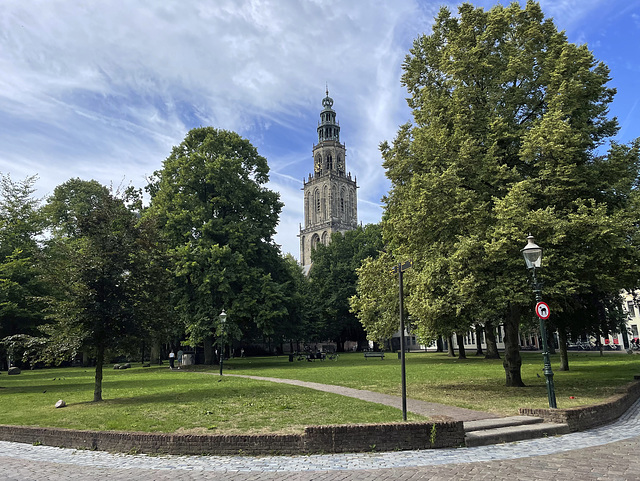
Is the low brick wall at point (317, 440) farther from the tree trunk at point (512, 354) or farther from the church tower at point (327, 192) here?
the church tower at point (327, 192)

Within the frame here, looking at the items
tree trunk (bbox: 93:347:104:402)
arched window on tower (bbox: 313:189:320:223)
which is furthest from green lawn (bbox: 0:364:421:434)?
arched window on tower (bbox: 313:189:320:223)

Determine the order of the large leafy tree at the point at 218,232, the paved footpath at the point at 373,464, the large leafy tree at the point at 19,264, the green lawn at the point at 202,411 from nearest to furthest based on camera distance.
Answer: the paved footpath at the point at 373,464
the green lawn at the point at 202,411
the large leafy tree at the point at 19,264
the large leafy tree at the point at 218,232

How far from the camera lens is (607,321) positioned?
2358 cm

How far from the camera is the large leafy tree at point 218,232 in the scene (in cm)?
3195

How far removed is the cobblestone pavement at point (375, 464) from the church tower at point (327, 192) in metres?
117

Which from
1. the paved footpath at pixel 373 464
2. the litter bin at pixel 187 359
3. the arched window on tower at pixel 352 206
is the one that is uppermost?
the arched window on tower at pixel 352 206

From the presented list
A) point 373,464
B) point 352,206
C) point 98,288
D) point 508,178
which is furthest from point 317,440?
point 352,206

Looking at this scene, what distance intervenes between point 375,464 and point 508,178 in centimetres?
1196

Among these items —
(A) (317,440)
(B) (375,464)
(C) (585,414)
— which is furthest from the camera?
(C) (585,414)

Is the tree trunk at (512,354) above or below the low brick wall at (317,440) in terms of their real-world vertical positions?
above

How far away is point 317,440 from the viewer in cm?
848

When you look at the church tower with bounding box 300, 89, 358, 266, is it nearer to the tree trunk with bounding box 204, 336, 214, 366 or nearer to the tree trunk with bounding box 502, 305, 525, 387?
the tree trunk with bounding box 204, 336, 214, 366

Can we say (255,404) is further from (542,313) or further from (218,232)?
(218,232)

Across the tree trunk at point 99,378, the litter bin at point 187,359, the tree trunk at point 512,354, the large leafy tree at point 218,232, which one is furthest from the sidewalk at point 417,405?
the litter bin at point 187,359
